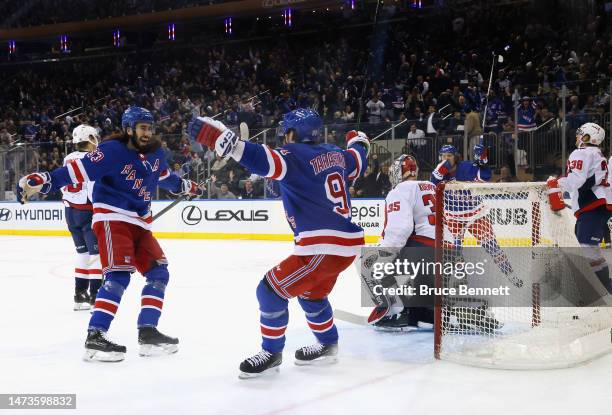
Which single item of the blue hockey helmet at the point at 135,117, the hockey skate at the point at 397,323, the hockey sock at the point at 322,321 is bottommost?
the hockey skate at the point at 397,323

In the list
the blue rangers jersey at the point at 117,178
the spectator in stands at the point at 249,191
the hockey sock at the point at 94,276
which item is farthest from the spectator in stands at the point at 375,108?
the blue rangers jersey at the point at 117,178

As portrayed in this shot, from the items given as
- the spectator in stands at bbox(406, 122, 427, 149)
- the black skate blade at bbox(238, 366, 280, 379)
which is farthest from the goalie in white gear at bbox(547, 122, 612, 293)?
the spectator in stands at bbox(406, 122, 427, 149)

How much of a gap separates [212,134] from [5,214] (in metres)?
12.3

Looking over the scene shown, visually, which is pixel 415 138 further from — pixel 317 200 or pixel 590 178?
pixel 317 200

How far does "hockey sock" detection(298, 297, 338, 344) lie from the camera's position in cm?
354

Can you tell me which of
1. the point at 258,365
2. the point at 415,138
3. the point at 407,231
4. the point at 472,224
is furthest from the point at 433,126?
the point at 258,365

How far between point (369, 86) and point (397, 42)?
1.63 meters

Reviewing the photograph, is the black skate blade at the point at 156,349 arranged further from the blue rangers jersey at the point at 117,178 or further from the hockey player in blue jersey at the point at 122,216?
the blue rangers jersey at the point at 117,178

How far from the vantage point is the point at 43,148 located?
13.3 meters

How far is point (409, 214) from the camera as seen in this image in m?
4.14

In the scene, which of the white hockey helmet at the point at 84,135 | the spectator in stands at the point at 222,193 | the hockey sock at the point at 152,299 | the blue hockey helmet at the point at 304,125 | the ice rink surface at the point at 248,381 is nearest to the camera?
the ice rink surface at the point at 248,381

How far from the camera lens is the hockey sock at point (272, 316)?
3311 mm

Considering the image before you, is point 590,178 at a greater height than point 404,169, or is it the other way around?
point 404,169

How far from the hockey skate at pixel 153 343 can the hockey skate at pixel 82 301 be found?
1.73 meters
